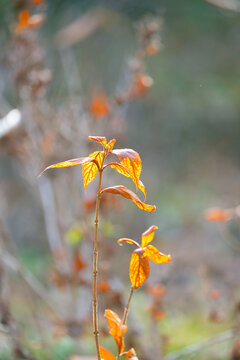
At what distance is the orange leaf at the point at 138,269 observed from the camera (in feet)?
1.52

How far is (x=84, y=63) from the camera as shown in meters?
3.93

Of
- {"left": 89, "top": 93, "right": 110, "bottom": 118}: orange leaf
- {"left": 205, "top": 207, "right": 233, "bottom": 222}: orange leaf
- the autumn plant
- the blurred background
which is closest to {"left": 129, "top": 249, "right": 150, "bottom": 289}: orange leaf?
the autumn plant

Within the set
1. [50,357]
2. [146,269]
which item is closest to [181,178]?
[50,357]

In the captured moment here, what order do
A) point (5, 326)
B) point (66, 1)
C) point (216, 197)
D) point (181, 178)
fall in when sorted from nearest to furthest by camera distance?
point (5, 326) → point (66, 1) → point (216, 197) → point (181, 178)

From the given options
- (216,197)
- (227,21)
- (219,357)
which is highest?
(227,21)

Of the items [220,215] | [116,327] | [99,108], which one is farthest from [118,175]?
[116,327]

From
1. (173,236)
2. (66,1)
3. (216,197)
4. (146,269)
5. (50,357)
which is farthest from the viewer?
(216,197)

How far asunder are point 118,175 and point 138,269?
8.07 ft

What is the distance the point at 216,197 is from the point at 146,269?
12.6 feet

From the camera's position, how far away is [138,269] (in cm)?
47

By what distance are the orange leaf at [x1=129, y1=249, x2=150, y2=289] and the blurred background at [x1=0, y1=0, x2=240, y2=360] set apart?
0.46m

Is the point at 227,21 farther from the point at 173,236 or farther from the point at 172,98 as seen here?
the point at 173,236

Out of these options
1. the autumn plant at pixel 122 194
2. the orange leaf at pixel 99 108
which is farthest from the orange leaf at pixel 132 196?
the orange leaf at pixel 99 108

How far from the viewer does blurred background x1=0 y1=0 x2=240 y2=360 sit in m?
1.29
